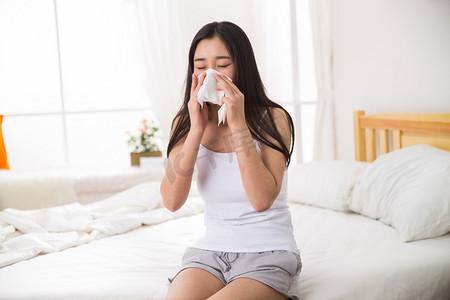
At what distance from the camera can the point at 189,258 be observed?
1.40 meters

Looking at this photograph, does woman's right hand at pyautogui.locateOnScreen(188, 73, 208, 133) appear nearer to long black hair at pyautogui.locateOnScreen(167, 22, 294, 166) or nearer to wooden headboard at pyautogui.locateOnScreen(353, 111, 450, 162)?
long black hair at pyautogui.locateOnScreen(167, 22, 294, 166)

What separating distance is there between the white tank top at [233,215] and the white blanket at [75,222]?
0.78 m

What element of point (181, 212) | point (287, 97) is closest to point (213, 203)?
point (181, 212)

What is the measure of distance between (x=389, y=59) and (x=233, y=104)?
167 cm

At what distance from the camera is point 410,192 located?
1.95 meters

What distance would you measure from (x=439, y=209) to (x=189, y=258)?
1.02 metres

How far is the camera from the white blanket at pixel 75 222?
1.90 metres

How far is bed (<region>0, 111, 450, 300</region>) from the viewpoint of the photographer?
5.06ft

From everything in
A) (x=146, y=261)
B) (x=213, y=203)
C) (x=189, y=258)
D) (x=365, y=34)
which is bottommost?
(x=146, y=261)

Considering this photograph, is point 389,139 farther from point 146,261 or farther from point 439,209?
point 146,261

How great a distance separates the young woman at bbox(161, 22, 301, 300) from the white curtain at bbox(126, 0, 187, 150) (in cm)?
214

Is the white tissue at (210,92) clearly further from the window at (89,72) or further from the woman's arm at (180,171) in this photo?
the window at (89,72)

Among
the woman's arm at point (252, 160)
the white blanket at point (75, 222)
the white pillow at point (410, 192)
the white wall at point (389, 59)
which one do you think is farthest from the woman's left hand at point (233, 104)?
the white wall at point (389, 59)

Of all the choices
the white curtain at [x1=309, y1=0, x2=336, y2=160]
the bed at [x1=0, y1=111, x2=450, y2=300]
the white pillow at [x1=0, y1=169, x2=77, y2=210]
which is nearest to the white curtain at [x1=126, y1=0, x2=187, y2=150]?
the white pillow at [x1=0, y1=169, x2=77, y2=210]
